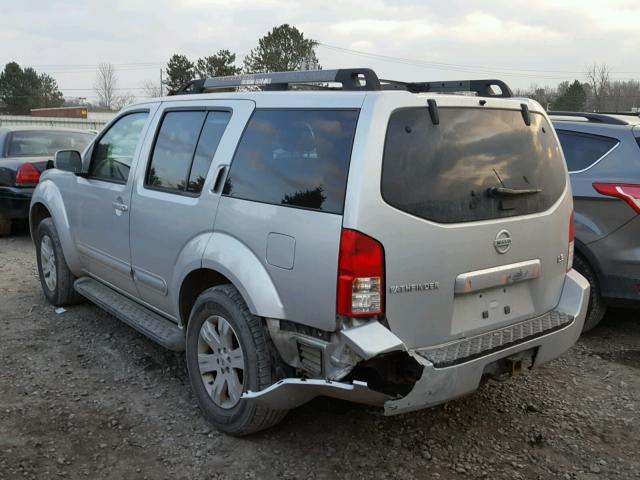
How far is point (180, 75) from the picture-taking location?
4422 cm

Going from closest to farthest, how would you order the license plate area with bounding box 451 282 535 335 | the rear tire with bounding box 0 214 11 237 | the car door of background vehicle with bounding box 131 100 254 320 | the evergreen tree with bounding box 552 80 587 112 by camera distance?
the license plate area with bounding box 451 282 535 335
the car door of background vehicle with bounding box 131 100 254 320
the rear tire with bounding box 0 214 11 237
the evergreen tree with bounding box 552 80 587 112

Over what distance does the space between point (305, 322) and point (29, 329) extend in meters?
3.25

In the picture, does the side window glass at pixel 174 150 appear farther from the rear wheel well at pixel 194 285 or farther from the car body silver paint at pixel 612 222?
the car body silver paint at pixel 612 222

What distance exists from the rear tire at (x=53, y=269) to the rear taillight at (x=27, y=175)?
3.08 m

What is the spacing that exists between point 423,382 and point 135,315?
2.30m

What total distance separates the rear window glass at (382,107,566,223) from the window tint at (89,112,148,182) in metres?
2.23

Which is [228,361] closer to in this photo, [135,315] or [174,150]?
[135,315]

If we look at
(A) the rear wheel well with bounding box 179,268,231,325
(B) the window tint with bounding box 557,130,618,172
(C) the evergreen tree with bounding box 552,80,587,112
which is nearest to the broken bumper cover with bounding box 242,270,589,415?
(A) the rear wheel well with bounding box 179,268,231,325

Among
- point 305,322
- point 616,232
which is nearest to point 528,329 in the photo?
point 305,322

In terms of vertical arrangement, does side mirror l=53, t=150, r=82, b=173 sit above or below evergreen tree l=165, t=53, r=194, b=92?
below

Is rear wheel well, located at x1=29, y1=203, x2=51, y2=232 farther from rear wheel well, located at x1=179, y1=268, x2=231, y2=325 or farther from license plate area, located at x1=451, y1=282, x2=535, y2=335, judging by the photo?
license plate area, located at x1=451, y1=282, x2=535, y2=335

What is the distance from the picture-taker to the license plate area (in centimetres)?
280

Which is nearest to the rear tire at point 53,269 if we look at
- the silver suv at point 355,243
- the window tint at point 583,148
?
the silver suv at point 355,243

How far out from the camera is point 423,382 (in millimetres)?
2531
